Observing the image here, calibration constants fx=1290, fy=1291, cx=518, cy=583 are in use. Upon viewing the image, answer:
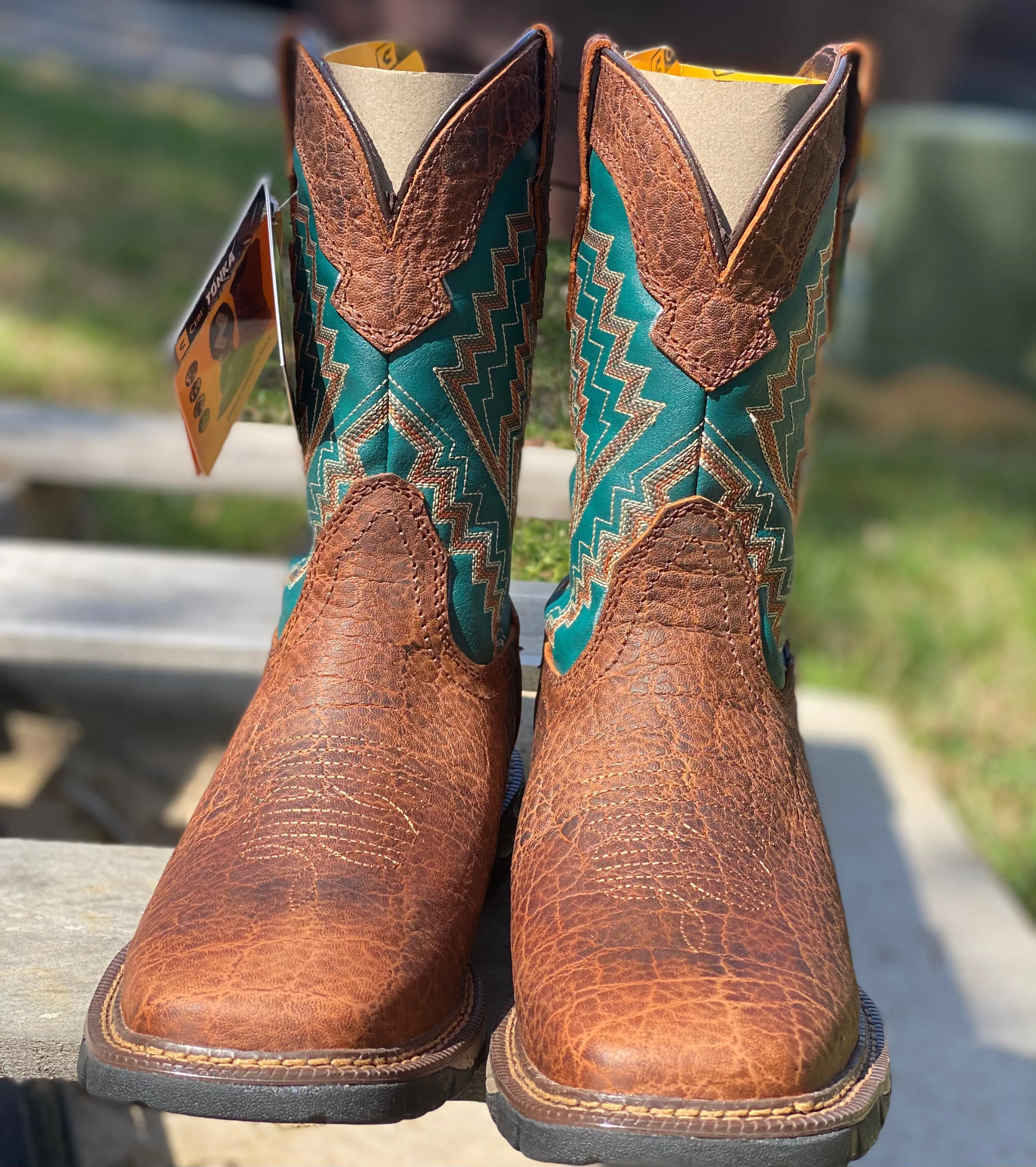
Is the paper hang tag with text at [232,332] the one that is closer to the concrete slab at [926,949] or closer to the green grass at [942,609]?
the concrete slab at [926,949]

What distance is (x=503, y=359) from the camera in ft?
3.59

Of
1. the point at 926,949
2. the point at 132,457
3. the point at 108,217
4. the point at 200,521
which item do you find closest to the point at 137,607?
the point at 132,457

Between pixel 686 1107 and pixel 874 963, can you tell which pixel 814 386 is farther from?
pixel 874 963

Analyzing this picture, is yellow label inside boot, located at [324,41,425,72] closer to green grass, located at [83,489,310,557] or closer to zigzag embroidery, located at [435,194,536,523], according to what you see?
zigzag embroidery, located at [435,194,536,523]

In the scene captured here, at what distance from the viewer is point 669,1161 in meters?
0.81

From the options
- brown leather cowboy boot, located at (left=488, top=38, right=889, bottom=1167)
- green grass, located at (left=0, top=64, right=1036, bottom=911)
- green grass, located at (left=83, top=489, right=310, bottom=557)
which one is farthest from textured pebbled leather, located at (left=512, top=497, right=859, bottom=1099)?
green grass, located at (left=83, top=489, right=310, bottom=557)

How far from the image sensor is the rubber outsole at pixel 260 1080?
32.8 inches

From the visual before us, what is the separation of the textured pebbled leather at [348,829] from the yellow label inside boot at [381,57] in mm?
381

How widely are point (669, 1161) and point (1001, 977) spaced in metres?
1.26

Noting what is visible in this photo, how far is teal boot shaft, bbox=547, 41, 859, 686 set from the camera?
37.9 inches

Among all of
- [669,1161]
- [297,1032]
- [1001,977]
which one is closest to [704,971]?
[669,1161]

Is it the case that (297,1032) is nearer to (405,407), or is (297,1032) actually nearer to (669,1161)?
(669,1161)

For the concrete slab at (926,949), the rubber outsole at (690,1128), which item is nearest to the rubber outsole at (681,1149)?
the rubber outsole at (690,1128)
